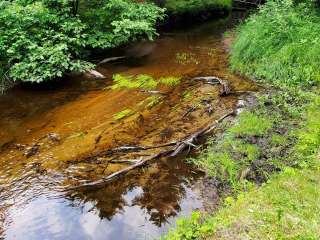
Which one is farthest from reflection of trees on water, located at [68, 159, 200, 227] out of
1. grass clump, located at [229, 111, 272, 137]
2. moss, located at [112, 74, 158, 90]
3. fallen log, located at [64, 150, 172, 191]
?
moss, located at [112, 74, 158, 90]

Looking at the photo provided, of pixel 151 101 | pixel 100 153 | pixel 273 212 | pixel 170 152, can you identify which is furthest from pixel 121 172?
pixel 151 101

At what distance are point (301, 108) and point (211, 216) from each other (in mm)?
3687

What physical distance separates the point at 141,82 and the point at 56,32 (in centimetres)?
267

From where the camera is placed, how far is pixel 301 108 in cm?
818

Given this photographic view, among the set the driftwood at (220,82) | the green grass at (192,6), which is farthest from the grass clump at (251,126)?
the green grass at (192,6)

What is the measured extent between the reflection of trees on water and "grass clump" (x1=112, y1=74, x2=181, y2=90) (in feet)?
13.4

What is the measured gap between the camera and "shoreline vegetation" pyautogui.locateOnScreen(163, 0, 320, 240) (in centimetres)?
468

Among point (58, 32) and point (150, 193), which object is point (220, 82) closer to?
point (58, 32)

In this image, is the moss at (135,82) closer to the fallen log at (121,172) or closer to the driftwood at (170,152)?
the driftwood at (170,152)

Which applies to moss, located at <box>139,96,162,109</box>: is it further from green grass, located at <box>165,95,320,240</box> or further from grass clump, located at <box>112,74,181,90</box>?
green grass, located at <box>165,95,320,240</box>

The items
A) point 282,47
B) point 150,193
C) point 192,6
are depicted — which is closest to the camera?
point 150,193

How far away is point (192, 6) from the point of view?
18922 mm

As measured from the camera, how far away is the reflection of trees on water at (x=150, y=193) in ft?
19.5

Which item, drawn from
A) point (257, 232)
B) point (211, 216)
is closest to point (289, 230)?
point (257, 232)
